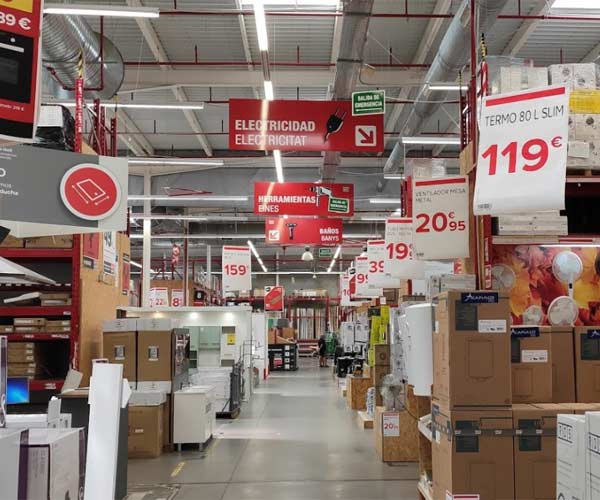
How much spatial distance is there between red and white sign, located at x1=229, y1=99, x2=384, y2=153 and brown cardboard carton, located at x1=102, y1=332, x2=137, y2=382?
283 cm

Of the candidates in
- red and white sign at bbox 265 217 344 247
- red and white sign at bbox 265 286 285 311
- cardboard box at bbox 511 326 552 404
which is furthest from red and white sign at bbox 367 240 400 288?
red and white sign at bbox 265 286 285 311

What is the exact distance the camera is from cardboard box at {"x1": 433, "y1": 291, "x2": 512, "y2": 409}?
201 inches

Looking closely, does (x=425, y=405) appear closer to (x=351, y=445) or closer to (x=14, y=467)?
(x=351, y=445)

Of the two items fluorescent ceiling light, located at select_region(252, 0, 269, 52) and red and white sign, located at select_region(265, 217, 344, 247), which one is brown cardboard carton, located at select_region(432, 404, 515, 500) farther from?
red and white sign, located at select_region(265, 217, 344, 247)

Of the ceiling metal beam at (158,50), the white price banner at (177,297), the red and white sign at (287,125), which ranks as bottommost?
the white price banner at (177,297)

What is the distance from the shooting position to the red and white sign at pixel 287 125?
29.9ft

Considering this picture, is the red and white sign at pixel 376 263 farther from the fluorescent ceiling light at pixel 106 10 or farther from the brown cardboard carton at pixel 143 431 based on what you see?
the fluorescent ceiling light at pixel 106 10

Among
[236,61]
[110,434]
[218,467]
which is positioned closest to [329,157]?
[236,61]

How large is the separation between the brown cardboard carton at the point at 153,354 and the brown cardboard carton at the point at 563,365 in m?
5.38

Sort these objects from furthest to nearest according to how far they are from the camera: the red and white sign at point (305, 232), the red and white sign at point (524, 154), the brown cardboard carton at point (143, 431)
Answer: the red and white sign at point (305, 232), the brown cardboard carton at point (143, 431), the red and white sign at point (524, 154)

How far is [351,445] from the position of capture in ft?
33.0

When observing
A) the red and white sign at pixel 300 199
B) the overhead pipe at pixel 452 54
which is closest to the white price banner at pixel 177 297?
the red and white sign at pixel 300 199

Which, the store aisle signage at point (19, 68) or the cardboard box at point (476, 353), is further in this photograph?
the cardboard box at point (476, 353)

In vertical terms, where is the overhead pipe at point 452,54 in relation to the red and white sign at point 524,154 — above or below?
above
